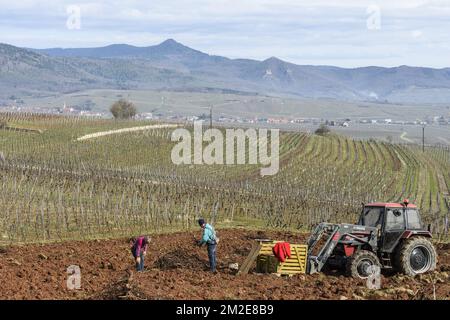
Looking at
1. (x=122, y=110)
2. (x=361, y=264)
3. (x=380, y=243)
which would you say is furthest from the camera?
(x=122, y=110)

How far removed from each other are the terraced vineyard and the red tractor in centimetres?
1277

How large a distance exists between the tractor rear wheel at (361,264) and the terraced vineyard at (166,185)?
44.2 ft

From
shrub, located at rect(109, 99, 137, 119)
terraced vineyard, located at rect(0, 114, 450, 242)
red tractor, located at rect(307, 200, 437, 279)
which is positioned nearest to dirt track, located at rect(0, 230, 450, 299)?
red tractor, located at rect(307, 200, 437, 279)

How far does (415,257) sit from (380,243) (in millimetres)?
957

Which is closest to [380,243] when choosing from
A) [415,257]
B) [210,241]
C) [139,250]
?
[415,257]

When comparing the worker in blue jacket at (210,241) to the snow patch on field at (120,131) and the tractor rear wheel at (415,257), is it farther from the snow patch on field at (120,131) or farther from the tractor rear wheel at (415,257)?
the snow patch on field at (120,131)

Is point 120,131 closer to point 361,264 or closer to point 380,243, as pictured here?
point 380,243

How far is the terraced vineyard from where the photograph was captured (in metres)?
34.5

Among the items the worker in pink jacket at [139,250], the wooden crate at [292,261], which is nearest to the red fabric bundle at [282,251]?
the wooden crate at [292,261]

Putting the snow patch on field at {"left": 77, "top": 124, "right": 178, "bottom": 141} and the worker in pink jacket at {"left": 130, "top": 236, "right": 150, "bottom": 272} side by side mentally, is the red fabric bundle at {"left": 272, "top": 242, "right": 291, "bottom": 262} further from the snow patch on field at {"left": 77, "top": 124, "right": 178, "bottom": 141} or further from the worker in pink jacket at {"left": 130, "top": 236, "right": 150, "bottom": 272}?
the snow patch on field at {"left": 77, "top": 124, "right": 178, "bottom": 141}

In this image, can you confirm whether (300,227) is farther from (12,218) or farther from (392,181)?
(392,181)

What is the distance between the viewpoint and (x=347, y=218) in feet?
130

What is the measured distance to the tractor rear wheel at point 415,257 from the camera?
19094 mm

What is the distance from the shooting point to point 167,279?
17.5m
